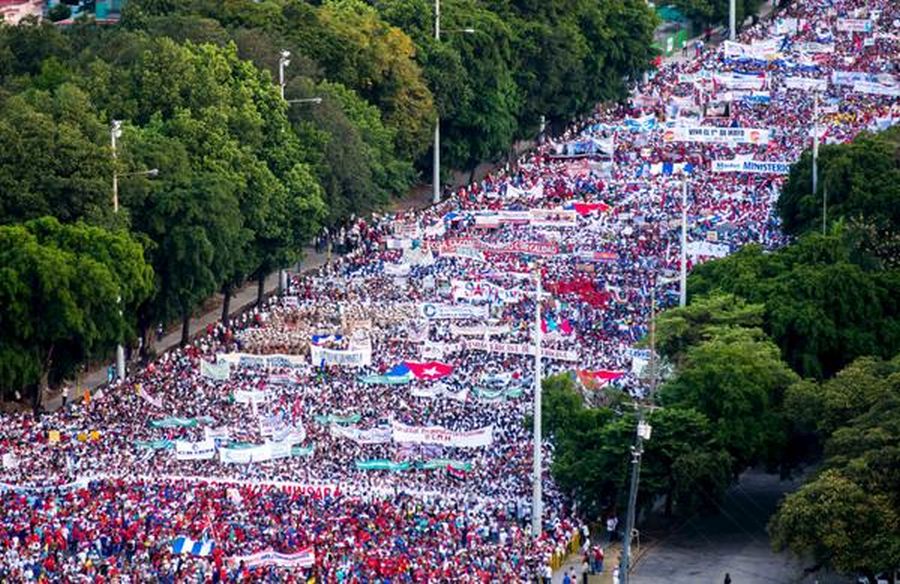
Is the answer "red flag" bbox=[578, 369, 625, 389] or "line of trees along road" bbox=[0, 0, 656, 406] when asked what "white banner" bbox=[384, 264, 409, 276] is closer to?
"line of trees along road" bbox=[0, 0, 656, 406]

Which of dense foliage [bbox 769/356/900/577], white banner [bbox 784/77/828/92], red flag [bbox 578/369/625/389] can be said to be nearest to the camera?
dense foliage [bbox 769/356/900/577]

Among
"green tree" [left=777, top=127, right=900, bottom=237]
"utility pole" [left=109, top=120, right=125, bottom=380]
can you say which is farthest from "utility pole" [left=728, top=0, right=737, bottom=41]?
"utility pole" [left=109, top=120, right=125, bottom=380]

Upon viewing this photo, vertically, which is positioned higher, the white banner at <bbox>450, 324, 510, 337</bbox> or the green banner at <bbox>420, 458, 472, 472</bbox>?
the white banner at <bbox>450, 324, 510, 337</bbox>

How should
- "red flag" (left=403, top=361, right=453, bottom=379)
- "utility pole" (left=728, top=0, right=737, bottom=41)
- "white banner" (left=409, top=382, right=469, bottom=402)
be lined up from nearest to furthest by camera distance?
"white banner" (left=409, top=382, right=469, bottom=402), "red flag" (left=403, top=361, right=453, bottom=379), "utility pole" (left=728, top=0, right=737, bottom=41)

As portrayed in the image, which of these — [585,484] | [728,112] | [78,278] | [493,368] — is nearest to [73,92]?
[78,278]

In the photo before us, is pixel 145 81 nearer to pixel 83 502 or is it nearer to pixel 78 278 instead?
pixel 78 278

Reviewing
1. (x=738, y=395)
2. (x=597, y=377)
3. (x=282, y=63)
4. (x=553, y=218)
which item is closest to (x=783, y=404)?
(x=738, y=395)

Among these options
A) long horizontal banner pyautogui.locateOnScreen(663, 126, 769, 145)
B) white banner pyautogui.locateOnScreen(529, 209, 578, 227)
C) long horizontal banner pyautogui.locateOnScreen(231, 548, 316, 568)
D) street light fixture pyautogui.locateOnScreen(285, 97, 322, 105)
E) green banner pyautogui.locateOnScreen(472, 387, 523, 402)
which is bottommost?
long horizontal banner pyautogui.locateOnScreen(231, 548, 316, 568)

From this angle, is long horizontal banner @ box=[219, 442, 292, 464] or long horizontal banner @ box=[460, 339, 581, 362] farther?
long horizontal banner @ box=[460, 339, 581, 362]
